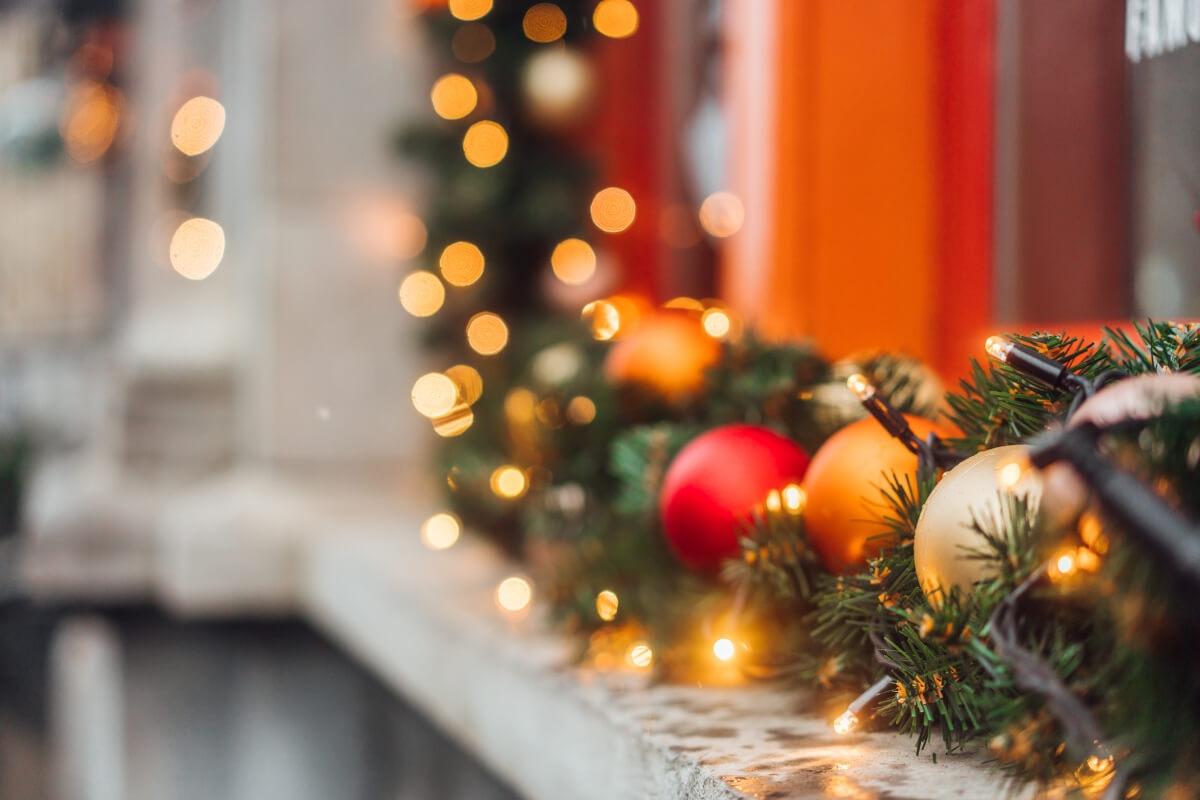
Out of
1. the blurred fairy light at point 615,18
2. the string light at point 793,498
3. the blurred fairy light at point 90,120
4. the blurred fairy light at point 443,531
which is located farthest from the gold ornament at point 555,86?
the blurred fairy light at point 90,120

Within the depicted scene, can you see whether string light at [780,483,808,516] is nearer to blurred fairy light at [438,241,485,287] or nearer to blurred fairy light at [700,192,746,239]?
blurred fairy light at [700,192,746,239]

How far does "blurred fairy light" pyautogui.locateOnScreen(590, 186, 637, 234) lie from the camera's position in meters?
2.51

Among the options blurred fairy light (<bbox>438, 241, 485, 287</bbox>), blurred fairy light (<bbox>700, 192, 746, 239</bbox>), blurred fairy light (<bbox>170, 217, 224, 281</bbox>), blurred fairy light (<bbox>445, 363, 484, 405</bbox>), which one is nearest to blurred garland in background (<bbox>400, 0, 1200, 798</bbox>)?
blurred fairy light (<bbox>445, 363, 484, 405</bbox>)

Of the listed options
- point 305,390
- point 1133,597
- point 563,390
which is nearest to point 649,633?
point 563,390

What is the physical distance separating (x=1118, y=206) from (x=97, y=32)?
4.94m

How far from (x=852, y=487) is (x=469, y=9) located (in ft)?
6.39

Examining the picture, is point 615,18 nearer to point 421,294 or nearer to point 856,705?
point 421,294

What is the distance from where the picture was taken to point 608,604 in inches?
40.6

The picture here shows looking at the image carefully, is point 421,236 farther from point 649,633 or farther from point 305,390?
point 649,633

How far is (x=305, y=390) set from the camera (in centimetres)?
253

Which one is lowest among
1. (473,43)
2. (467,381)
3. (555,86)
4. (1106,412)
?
(467,381)

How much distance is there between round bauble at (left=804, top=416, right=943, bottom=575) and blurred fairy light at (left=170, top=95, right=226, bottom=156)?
9.38 ft

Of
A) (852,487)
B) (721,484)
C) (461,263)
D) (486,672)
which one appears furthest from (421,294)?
(852,487)

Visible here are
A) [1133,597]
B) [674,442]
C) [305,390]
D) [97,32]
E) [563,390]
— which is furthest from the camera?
[97,32]
